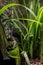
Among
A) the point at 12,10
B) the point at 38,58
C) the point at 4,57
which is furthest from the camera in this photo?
the point at 12,10

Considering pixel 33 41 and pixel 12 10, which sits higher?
pixel 12 10

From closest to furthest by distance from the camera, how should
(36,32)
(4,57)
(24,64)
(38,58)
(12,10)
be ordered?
(4,57)
(24,64)
(36,32)
(38,58)
(12,10)

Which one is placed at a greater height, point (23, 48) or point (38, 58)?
point (23, 48)

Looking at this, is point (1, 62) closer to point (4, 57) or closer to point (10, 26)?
point (4, 57)

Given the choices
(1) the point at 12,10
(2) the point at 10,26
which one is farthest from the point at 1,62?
(1) the point at 12,10

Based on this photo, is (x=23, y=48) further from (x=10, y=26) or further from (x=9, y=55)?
(x=9, y=55)

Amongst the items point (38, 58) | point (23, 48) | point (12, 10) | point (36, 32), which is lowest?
point (38, 58)

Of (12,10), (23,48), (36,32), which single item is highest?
(12,10)

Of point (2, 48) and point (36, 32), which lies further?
point (36, 32)

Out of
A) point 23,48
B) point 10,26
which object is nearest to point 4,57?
point 23,48
